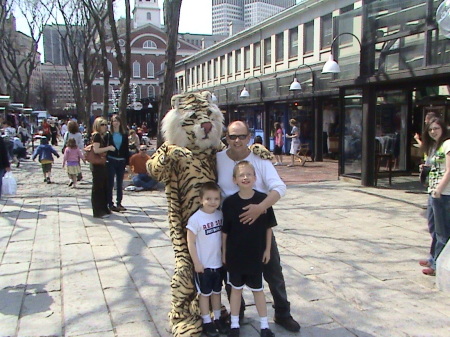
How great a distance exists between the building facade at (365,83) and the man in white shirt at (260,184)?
247 inches

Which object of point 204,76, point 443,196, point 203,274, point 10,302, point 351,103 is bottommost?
point 10,302

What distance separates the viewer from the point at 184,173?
3168 millimetres

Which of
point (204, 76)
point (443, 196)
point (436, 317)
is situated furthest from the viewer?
point (204, 76)

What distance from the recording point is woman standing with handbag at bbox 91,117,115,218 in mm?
7391

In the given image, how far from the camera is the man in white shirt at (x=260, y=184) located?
2990 mm

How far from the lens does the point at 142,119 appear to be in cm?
4456

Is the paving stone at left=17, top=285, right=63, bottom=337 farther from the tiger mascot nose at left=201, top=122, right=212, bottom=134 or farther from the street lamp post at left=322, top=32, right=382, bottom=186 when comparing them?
the street lamp post at left=322, top=32, right=382, bottom=186

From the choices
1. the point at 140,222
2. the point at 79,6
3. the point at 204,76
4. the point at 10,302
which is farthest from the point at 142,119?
the point at 10,302

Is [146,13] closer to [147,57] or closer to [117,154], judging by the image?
[147,57]

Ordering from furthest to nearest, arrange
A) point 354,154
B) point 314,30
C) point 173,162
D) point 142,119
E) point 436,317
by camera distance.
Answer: point 142,119 < point 314,30 < point 354,154 < point 436,317 < point 173,162

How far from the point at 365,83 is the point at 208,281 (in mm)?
8020

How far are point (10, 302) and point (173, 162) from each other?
2.16m

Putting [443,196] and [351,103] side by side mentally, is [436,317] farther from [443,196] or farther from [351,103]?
[351,103]

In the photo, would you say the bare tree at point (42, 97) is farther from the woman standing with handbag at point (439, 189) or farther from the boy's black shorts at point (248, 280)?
the boy's black shorts at point (248, 280)
